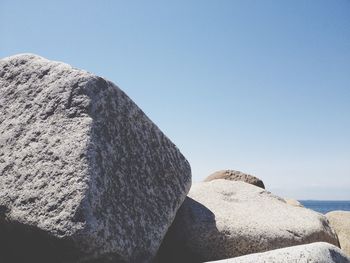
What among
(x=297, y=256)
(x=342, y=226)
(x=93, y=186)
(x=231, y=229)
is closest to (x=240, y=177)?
(x=342, y=226)

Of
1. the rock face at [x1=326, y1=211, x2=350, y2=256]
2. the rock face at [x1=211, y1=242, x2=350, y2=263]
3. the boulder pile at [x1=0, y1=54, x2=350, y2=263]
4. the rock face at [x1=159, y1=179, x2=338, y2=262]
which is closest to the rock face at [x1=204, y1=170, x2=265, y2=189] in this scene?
the rock face at [x1=326, y1=211, x2=350, y2=256]

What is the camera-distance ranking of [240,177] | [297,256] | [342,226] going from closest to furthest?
[297,256] < [240,177] < [342,226]

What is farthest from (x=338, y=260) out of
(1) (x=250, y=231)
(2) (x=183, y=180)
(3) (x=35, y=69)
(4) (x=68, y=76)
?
(3) (x=35, y=69)

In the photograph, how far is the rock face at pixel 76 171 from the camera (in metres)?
2.72

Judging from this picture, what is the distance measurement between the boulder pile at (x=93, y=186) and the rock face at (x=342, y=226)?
9.11 ft

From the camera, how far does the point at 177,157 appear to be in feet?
12.8

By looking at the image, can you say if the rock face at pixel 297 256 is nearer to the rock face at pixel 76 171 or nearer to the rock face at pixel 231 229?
the rock face at pixel 76 171

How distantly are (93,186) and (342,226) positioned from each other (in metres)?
5.83

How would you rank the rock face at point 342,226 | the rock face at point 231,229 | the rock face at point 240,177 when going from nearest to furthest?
the rock face at point 231,229, the rock face at point 342,226, the rock face at point 240,177

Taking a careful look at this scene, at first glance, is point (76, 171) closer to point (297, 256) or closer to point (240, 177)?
point (297, 256)

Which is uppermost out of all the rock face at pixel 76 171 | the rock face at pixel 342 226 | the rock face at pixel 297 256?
the rock face at pixel 76 171

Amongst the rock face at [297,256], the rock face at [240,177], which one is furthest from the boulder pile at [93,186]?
the rock face at [240,177]

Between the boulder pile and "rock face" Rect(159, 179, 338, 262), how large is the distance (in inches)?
0.5

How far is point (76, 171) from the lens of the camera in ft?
9.18
